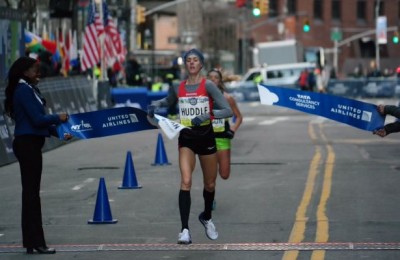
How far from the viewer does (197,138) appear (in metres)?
10.9

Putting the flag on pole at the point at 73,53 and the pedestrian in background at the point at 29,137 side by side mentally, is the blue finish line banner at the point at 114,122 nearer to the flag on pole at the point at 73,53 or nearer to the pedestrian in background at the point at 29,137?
the pedestrian in background at the point at 29,137

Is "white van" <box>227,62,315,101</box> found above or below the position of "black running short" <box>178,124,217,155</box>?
below

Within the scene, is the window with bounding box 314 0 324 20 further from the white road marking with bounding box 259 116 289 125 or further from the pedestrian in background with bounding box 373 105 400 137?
the pedestrian in background with bounding box 373 105 400 137

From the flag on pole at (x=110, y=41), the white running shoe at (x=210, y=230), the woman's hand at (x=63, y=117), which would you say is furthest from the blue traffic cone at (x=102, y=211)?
the flag on pole at (x=110, y=41)

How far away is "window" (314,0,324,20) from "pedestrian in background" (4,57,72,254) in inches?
3834

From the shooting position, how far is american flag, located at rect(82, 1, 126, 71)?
36.3 metres

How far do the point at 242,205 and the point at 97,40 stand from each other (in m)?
22.8

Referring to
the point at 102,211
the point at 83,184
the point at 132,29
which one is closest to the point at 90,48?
the point at 83,184

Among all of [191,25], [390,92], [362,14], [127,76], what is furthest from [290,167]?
[362,14]

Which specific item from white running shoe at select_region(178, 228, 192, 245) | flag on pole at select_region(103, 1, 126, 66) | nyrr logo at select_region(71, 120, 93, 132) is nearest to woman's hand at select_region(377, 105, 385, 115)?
white running shoe at select_region(178, 228, 192, 245)

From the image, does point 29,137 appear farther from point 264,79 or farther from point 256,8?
point 264,79

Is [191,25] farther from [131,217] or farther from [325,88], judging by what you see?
[131,217]

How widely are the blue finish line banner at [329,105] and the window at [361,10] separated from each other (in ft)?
322

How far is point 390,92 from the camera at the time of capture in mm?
59719
